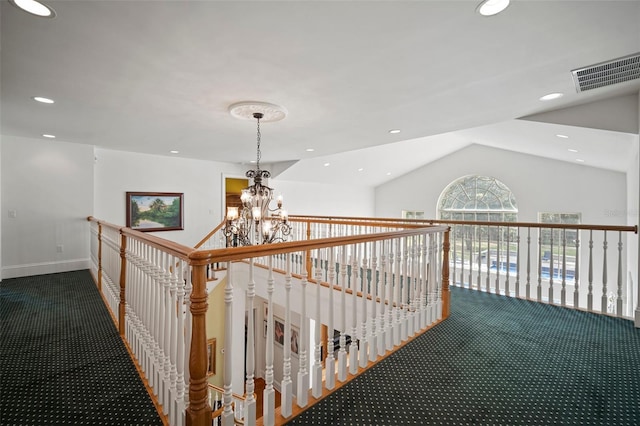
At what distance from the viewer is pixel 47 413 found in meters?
1.65

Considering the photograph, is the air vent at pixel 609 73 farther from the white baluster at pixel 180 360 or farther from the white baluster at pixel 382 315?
the white baluster at pixel 180 360

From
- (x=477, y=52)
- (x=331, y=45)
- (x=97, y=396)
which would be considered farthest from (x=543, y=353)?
(x=97, y=396)

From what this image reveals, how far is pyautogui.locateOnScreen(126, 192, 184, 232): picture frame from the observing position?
6109 millimetres

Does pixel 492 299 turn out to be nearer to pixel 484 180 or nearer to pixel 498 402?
pixel 498 402

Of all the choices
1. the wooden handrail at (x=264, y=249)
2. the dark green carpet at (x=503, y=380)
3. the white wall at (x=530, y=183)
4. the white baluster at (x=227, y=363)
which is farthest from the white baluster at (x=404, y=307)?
the white wall at (x=530, y=183)

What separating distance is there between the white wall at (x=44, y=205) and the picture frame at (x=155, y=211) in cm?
80

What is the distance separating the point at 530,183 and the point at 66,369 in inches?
406

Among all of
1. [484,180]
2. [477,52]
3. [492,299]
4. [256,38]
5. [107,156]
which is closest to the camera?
[256,38]

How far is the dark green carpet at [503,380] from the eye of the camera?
1.64 m

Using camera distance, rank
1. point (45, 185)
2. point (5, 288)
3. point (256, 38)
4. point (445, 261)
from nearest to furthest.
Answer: point (256, 38) < point (445, 261) < point (5, 288) < point (45, 185)

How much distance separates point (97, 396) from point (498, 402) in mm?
2464

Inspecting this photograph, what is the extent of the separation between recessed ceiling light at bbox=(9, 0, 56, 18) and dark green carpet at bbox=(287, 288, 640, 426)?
2.76m

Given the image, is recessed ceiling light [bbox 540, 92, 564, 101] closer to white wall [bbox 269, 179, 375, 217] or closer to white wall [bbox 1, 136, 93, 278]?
white wall [bbox 269, 179, 375, 217]

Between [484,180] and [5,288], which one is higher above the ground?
[484,180]
